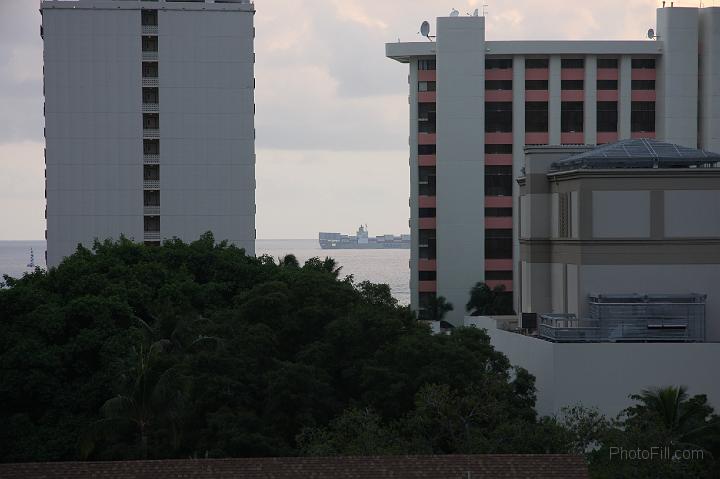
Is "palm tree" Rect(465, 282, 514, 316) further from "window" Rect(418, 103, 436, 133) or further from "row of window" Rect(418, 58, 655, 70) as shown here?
"row of window" Rect(418, 58, 655, 70)

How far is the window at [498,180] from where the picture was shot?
9494cm

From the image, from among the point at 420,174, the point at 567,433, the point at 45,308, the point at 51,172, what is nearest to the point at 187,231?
the point at 51,172

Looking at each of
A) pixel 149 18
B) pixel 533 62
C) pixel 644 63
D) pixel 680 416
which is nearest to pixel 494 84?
pixel 533 62

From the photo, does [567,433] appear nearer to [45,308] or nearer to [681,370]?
[681,370]

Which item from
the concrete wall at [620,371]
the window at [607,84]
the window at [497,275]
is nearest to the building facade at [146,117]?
the window at [497,275]

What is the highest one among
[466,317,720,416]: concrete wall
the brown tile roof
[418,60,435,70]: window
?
[418,60,435,70]: window

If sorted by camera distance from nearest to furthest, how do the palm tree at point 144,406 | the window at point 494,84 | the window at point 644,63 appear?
the palm tree at point 144,406, the window at point 494,84, the window at point 644,63

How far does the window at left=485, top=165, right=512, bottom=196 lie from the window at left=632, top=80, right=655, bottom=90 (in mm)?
12785

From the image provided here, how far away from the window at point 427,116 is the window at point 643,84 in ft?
56.4

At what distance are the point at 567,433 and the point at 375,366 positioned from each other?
26.2ft

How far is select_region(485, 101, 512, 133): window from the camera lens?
311 feet

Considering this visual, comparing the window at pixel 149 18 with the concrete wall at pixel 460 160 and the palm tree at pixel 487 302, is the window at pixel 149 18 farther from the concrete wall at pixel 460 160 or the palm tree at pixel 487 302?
the palm tree at pixel 487 302

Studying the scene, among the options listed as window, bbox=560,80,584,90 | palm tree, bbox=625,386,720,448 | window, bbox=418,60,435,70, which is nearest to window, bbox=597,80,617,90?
window, bbox=560,80,584,90

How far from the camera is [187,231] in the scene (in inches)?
3280
